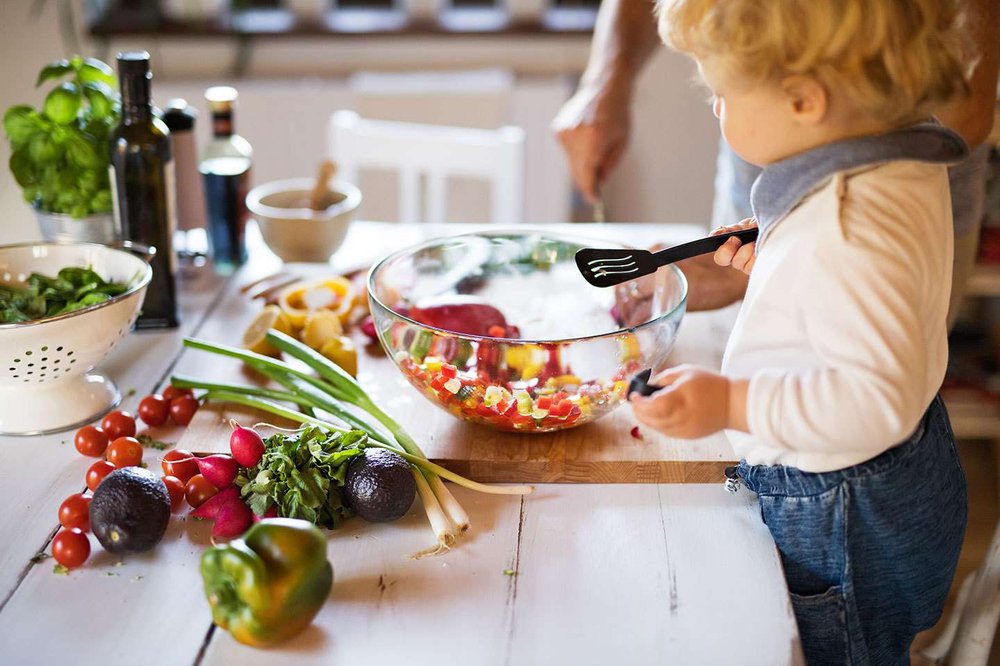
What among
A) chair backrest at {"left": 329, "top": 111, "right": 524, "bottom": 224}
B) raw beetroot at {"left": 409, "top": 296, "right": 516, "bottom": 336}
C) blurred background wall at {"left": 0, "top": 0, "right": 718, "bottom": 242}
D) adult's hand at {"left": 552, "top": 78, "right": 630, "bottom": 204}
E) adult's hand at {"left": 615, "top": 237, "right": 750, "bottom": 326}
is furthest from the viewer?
blurred background wall at {"left": 0, "top": 0, "right": 718, "bottom": 242}

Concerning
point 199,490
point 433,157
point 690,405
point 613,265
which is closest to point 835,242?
point 690,405

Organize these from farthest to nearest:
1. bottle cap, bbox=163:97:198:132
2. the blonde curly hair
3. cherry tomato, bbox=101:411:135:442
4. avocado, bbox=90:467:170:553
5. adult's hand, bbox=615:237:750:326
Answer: bottle cap, bbox=163:97:198:132
adult's hand, bbox=615:237:750:326
cherry tomato, bbox=101:411:135:442
avocado, bbox=90:467:170:553
the blonde curly hair

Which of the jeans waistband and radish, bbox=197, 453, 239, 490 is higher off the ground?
the jeans waistband

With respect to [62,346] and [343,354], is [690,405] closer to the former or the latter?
[343,354]

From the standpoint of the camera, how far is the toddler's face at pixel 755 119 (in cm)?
78

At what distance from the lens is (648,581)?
0.89 m

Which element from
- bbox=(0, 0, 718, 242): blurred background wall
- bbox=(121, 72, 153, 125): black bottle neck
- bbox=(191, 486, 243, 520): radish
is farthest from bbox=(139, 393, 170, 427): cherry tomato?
bbox=(0, 0, 718, 242): blurred background wall

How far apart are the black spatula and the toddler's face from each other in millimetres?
141

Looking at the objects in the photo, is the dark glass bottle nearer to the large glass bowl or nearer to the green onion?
the green onion

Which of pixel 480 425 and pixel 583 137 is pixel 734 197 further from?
pixel 480 425

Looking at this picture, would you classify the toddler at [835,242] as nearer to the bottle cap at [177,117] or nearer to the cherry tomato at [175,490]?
the cherry tomato at [175,490]

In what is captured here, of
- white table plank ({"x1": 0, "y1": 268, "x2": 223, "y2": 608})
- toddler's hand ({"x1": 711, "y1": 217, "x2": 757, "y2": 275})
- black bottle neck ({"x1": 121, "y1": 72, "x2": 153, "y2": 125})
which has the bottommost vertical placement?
white table plank ({"x1": 0, "y1": 268, "x2": 223, "y2": 608})

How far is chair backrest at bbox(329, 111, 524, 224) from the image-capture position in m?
2.07

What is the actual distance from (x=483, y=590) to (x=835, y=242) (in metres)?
0.42
